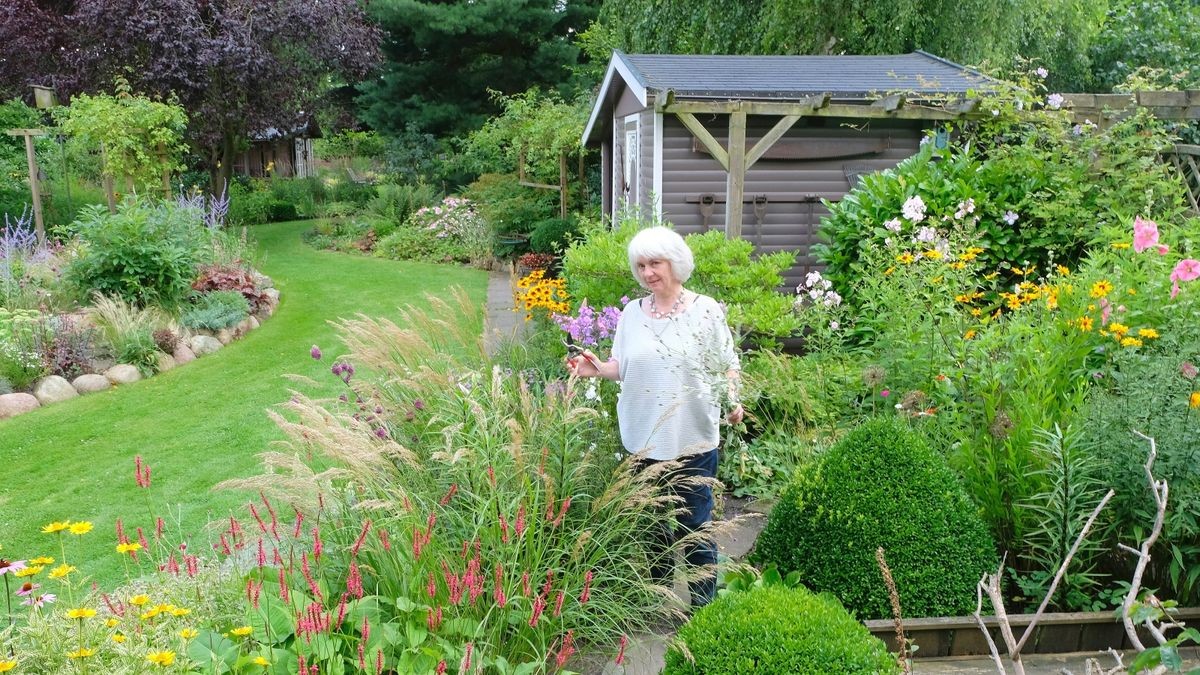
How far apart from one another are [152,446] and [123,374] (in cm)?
187

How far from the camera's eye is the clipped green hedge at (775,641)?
232cm

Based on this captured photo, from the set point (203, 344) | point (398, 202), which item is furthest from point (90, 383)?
point (398, 202)

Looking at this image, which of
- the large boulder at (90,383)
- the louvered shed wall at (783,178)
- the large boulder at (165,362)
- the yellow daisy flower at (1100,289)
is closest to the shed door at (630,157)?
the louvered shed wall at (783,178)

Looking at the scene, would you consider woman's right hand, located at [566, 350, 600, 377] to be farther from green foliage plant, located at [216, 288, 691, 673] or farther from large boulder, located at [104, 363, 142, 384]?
large boulder, located at [104, 363, 142, 384]

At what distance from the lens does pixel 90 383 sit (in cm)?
708

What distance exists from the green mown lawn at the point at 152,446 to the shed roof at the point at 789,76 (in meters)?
4.24

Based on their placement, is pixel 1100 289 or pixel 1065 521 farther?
pixel 1100 289

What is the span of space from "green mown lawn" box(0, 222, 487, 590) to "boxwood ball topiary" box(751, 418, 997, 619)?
2299 millimetres

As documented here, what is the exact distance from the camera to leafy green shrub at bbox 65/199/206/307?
27.2ft

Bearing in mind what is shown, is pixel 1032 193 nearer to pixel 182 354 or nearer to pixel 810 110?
pixel 810 110

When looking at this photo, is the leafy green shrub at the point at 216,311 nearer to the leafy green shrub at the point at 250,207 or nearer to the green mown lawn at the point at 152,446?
the green mown lawn at the point at 152,446

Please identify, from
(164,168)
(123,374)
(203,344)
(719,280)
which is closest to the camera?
(719,280)

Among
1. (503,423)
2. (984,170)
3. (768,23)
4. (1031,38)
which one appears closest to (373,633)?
(503,423)

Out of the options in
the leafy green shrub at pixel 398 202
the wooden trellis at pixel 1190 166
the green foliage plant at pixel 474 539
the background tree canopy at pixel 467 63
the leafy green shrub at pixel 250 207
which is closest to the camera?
the green foliage plant at pixel 474 539
